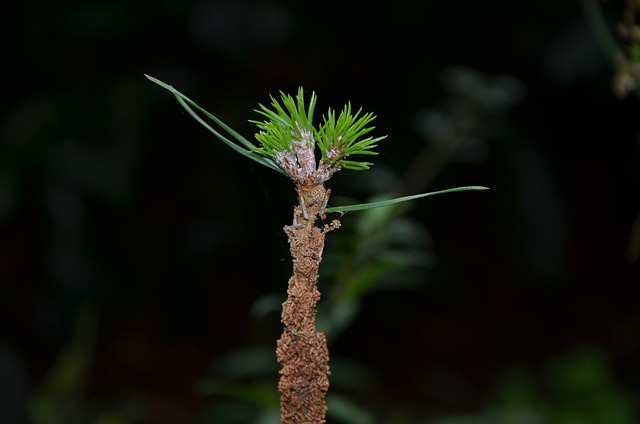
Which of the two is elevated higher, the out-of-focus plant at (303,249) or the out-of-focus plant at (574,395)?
the out-of-focus plant at (574,395)

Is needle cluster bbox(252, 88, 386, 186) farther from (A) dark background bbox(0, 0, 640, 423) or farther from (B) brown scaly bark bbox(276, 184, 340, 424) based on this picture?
(A) dark background bbox(0, 0, 640, 423)

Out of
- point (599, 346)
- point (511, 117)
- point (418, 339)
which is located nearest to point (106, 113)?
point (511, 117)

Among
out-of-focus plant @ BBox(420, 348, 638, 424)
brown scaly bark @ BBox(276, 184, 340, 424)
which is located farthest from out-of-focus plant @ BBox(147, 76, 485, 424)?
out-of-focus plant @ BBox(420, 348, 638, 424)

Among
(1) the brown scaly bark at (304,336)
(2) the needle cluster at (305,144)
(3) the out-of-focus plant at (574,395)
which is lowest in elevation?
(1) the brown scaly bark at (304,336)

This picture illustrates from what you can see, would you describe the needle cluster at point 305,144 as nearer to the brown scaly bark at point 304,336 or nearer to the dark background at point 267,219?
the brown scaly bark at point 304,336

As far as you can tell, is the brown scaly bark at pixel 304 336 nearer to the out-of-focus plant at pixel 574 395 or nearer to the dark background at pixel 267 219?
the dark background at pixel 267 219

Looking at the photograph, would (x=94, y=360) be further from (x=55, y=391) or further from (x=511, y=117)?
(x=511, y=117)

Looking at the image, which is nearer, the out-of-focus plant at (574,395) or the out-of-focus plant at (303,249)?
the out-of-focus plant at (303,249)

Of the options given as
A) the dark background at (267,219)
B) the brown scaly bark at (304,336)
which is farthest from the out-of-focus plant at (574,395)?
the brown scaly bark at (304,336)

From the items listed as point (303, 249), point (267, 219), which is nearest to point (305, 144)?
point (303, 249)

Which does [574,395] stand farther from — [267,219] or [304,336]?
[304,336]
